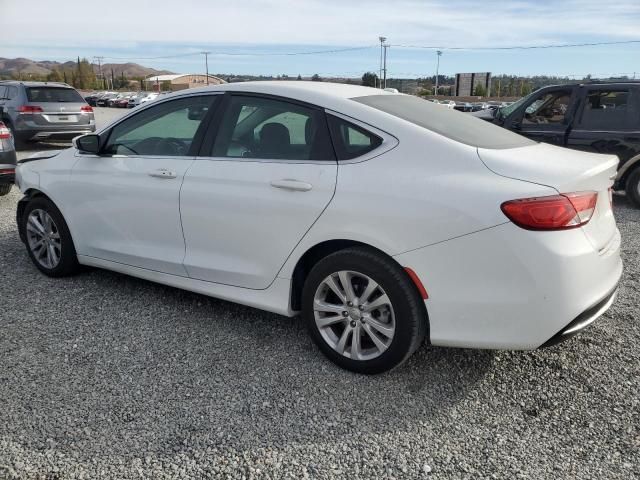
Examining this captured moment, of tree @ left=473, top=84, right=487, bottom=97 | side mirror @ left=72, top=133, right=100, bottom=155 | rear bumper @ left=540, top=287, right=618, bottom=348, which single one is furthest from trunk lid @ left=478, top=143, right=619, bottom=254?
tree @ left=473, top=84, right=487, bottom=97

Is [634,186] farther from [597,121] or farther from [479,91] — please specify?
[479,91]

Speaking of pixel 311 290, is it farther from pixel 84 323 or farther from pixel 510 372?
pixel 84 323

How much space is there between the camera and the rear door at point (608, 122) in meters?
7.51

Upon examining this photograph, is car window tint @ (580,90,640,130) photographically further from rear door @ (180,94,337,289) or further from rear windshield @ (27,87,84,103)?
rear windshield @ (27,87,84,103)

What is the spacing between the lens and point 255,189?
324 cm

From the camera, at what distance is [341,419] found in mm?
2738

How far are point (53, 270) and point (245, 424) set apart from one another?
2.68m

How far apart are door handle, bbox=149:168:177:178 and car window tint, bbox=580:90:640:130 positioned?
6270 mm

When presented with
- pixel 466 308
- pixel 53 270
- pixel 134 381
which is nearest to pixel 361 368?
pixel 466 308

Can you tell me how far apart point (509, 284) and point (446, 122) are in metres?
1.13

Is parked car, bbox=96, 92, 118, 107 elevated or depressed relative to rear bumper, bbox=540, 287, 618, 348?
depressed

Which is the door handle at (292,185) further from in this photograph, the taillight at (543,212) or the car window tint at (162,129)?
the taillight at (543,212)

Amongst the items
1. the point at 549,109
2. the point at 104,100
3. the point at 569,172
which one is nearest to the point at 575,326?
the point at 569,172

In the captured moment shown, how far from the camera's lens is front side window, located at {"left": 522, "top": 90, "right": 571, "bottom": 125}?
26.1ft
